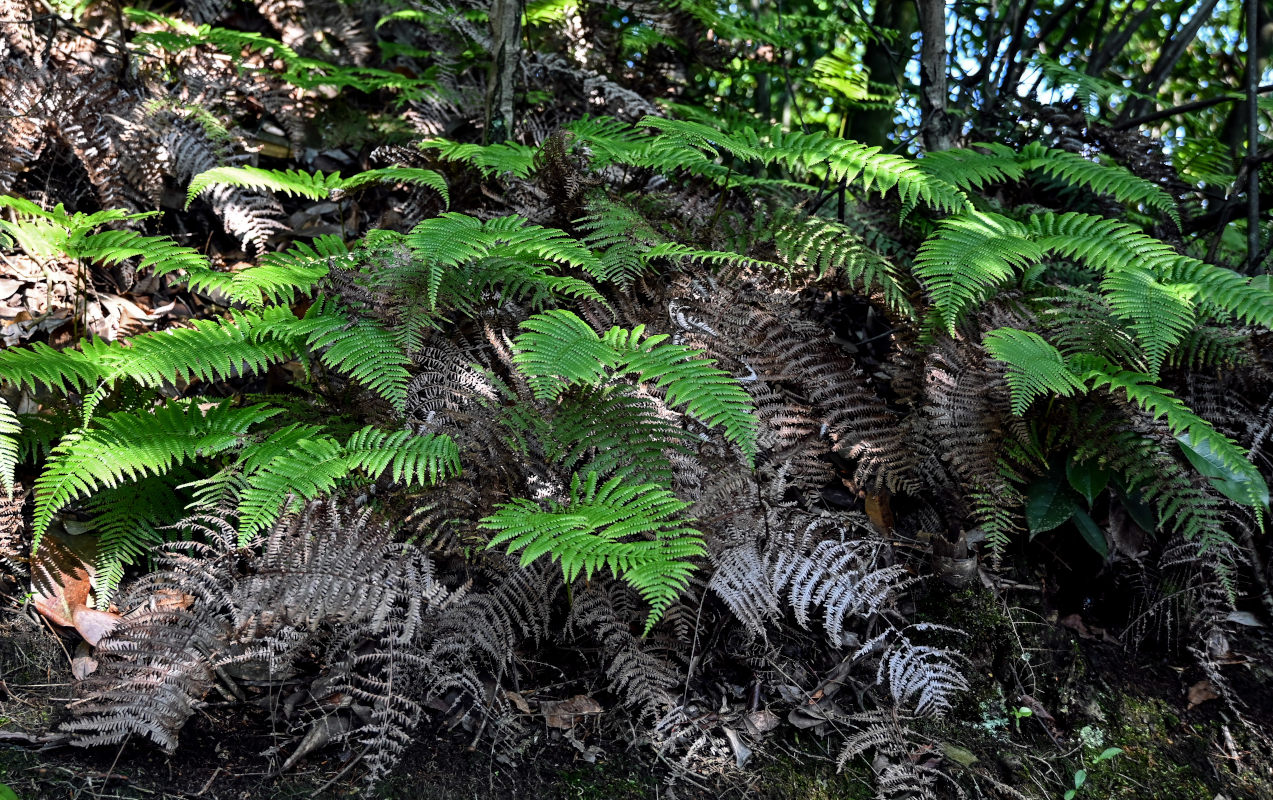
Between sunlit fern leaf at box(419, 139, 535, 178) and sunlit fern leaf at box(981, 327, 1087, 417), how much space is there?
1962 mm

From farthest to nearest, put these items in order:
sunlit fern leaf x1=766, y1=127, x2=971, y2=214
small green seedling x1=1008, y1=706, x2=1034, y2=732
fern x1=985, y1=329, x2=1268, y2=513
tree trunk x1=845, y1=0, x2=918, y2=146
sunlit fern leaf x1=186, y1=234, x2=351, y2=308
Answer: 1. tree trunk x1=845, y1=0, x2=918, y2=146
2. sunlit fern leaf x1=766, y1=127, x2=971, y2=214
3. sunlit fern leaf x1=186, y1=234, x2=351, y2=308
4. small green seedling x1=1008, y1=706, x2=1034, y2=732
5. fern x1=985, y1=329, x2=1268, y2=513

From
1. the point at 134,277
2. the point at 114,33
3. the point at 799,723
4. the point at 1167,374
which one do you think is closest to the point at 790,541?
the point at 799,723

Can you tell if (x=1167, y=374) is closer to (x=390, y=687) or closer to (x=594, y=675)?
(x=594, y=675)

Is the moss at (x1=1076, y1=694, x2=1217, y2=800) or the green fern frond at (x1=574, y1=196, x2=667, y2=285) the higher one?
the green fern frond at (x1=574, y1=196, x2=667, y2=285)

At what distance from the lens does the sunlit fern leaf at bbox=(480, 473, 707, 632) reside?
2107mm

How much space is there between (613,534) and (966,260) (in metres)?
1.73

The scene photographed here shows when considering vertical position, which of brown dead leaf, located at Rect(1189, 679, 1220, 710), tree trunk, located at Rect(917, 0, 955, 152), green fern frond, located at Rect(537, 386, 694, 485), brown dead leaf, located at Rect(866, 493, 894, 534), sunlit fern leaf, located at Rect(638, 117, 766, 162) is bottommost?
brown dead leaf, located at Rect(1189, 679, 1220, 710)

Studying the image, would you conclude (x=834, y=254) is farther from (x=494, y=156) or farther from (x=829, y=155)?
(x=494, y=156)

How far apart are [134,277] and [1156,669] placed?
4.51m

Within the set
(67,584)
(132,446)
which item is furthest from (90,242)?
(67,584)

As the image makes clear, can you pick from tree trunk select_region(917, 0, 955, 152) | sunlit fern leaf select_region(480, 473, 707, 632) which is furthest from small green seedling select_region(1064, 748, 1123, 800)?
tree trunk select_region(917, 0, 955, 152)

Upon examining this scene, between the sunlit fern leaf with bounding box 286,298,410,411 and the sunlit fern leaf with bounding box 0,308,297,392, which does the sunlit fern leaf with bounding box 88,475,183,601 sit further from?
the sunlit fern leaf with bounding box 286,298,410,411

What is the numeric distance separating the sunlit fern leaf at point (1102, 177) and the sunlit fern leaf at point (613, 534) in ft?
8.08

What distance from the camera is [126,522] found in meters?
2.70
